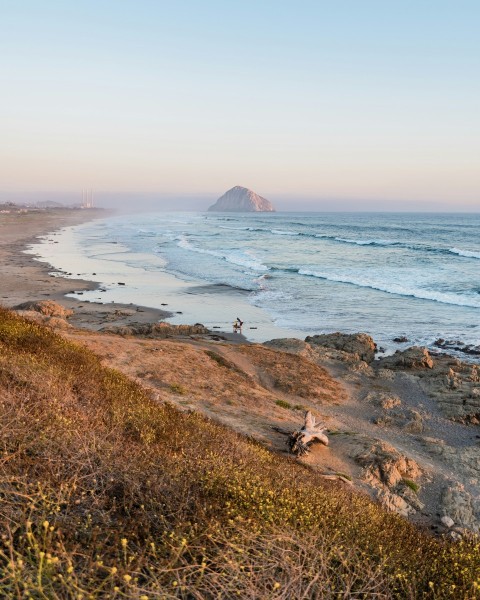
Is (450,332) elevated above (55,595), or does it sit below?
below

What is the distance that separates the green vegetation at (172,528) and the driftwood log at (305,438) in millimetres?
3837

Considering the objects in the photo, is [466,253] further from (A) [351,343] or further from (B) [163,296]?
(A) [351,343]

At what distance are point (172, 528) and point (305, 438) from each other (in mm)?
7455

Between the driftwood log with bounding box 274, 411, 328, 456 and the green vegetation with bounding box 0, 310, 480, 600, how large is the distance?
3837 mm

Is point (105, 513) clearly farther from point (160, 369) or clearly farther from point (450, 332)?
point (450, 332)

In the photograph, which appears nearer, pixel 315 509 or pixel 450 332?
pixel 315 509

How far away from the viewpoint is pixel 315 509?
6090mm

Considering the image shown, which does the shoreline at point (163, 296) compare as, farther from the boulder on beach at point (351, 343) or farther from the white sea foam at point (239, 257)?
the white sea foam at point (239, 257)

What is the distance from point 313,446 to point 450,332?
62.1ft

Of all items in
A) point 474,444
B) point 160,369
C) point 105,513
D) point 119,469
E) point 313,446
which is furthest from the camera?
point 160,369

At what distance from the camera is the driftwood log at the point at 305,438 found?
1174cm

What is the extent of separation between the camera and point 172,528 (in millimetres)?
5000

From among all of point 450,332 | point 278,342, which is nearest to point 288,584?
point 278,342

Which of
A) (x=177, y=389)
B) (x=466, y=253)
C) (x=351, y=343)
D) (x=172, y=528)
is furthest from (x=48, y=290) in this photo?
(x=466, y=253)
